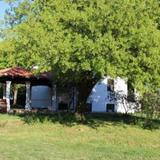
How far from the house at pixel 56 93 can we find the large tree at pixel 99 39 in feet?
37.6

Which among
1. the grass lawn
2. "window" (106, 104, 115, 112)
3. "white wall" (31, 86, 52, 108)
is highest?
"white wall" (31, 86, 52, 108)

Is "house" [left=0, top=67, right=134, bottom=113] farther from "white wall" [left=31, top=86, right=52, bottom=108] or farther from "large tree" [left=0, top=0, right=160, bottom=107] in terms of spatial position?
"large tree" [left=0, top=0, right=160, bottom=107]

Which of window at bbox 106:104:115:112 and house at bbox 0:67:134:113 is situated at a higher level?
house at bbox 0:67:134:113

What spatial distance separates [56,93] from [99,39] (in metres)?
18.9

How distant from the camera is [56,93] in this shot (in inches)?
1599

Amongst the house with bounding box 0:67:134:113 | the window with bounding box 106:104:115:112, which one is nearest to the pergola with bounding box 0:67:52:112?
the house with bounding box 0:67:134:113

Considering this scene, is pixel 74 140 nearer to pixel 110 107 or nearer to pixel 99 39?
pixel 99 39

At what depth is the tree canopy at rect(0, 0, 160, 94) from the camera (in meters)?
22.1

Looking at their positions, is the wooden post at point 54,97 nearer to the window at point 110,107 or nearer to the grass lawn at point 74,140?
the window at point 110,107

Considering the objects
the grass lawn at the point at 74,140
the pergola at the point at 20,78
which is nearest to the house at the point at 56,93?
the pergola at the point at 20,78

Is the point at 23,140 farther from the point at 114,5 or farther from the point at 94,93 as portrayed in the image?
the point at 94,93

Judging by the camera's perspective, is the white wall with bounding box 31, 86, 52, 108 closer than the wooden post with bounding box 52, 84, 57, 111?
No

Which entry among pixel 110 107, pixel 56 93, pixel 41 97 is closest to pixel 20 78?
pixel 56 93

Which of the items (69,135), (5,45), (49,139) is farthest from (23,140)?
(5,45)
